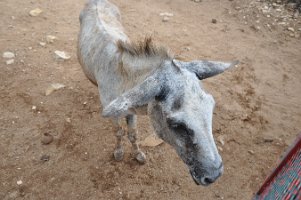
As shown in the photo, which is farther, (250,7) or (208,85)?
(250,7)

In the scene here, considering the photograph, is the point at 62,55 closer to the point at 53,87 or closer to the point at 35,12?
the point at 53,87

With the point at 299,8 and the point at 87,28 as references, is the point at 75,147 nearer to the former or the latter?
the point at 87,28

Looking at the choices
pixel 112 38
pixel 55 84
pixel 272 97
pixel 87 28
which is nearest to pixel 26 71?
pixel 55 84

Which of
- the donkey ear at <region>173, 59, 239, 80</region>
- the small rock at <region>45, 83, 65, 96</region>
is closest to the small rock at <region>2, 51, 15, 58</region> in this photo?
the small rock at <region>45, 83, 65, 96</region>

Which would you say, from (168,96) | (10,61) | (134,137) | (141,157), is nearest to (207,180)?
(168,96)

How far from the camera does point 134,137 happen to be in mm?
5895

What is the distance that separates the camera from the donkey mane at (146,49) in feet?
13.8

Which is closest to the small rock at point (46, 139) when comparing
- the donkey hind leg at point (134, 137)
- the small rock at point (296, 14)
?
the donkey hind leg at point (134, 137)

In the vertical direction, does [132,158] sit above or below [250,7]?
below

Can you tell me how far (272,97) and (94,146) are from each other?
433 centimetres

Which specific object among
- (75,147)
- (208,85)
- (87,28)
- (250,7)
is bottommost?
(75,147)

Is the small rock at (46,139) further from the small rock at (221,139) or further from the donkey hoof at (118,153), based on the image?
the small rock at (221,139)

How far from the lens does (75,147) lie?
20.8 feet

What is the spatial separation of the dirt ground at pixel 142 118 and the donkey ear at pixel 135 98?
247cm
